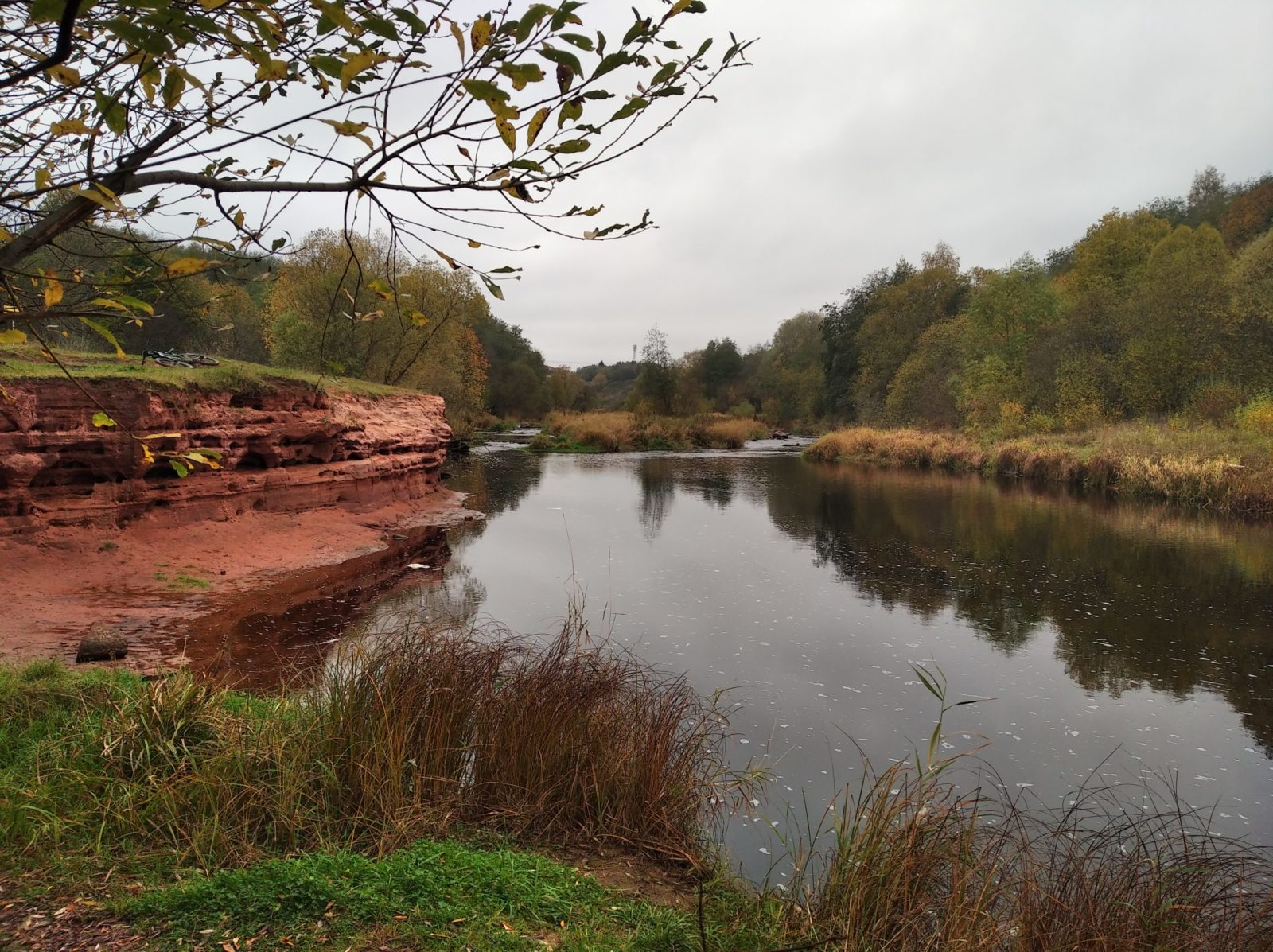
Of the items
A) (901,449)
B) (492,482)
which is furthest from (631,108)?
(901,449)

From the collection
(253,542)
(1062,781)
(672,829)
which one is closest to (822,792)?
(672,829)

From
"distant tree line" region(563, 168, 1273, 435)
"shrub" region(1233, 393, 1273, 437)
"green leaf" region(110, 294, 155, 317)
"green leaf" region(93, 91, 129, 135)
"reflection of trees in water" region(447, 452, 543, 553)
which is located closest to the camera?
"green leaf" region(93, 91, 129, 135)

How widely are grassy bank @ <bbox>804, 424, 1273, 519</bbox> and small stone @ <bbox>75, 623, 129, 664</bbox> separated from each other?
23.7 m

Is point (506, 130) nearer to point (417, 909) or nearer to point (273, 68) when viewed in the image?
point (273, 68)

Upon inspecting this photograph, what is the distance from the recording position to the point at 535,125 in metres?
1.82

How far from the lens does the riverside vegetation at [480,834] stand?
313 cm

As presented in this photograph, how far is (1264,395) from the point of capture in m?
27.5

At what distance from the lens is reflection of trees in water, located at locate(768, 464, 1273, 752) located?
8711 mm

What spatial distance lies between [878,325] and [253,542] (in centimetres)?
5239

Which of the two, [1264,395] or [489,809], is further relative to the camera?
[1264,395]

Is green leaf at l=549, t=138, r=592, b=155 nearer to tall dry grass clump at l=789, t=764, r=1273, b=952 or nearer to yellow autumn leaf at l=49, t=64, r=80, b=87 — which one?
yellow autumn leaf at l=49, t=64, r=80, b=87

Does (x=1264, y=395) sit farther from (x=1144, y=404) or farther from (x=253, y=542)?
(x=253, y=542)

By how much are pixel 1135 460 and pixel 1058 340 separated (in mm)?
16159

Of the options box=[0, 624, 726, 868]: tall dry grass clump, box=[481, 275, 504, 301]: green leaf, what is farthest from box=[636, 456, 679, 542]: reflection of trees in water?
box=[481, 275, 504, 301]: green leaf
